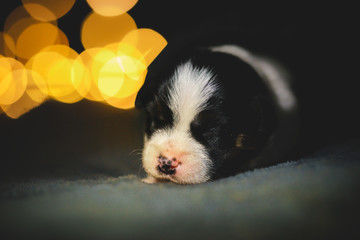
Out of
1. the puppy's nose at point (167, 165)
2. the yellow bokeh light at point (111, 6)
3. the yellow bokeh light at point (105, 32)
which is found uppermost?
the yellow bokeh light at point (105, 32)

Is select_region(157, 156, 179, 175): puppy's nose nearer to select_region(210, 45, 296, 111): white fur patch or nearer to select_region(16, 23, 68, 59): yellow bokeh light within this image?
select_region(210, 45, 296, 111): white fur patch

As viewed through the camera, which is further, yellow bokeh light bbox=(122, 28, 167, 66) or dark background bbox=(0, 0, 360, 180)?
yellow bokeh light bbox=(122, 28, 167, 66)

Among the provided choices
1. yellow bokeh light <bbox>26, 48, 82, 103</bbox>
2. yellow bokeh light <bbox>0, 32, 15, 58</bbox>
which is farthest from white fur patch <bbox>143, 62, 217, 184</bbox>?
yellow bokeh light <bbox>26, 48, 82, 103</bbox>

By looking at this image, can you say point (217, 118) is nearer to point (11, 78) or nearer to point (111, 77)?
point (11, 78)

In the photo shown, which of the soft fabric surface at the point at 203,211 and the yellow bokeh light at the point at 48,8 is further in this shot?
the yellow bokeh light at the point at 48,8

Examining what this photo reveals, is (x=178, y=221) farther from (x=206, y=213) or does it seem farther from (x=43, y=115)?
(x=43, y=115)

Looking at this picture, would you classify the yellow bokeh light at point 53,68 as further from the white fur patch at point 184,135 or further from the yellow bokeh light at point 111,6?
the white fur patch at point 184,135

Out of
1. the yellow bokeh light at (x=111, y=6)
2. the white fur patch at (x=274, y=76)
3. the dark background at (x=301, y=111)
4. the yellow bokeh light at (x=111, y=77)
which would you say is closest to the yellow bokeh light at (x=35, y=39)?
the yellow bokeh light at (x=111, y=6)
